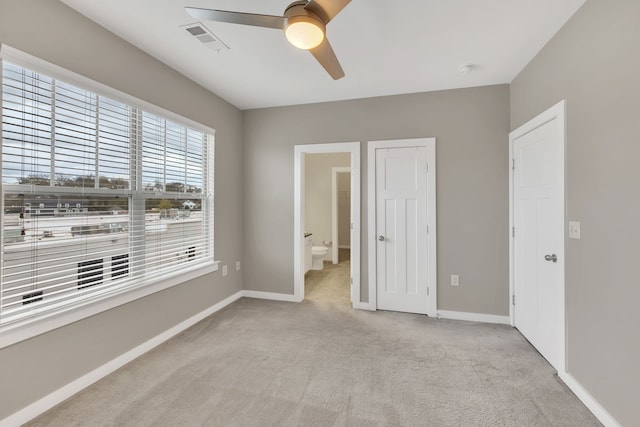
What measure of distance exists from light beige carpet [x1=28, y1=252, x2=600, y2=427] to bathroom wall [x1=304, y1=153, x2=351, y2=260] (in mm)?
3525

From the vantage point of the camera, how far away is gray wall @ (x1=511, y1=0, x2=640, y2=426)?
1479mm

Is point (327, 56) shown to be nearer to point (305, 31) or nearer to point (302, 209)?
point (305, 31)

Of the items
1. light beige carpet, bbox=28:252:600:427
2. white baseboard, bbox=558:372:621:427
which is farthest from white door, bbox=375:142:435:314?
white baseboard, bbox=558:372:621:427

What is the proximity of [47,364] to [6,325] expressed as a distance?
371 millimetres

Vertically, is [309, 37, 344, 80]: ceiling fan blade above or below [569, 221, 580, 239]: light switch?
above

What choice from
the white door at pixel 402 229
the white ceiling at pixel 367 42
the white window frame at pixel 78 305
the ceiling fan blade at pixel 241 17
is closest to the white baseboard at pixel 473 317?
the white door at pixel 402 229

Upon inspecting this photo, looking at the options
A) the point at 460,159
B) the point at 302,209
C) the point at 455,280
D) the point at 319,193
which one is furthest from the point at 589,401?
the point at 319,193

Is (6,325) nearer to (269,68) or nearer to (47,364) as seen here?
(47,364)

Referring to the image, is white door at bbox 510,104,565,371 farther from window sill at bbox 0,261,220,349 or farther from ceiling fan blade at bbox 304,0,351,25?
window sill at bbox 0,261,220,349

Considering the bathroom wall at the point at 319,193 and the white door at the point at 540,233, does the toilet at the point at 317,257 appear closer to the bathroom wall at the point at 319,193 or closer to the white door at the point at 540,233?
the bathroom wall at the point at 319,193

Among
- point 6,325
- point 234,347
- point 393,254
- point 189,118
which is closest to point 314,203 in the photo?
point 393,254

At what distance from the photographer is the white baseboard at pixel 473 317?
10.00 ft

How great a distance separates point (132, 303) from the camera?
2.36 m

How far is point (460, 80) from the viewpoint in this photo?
2961 millimetres
